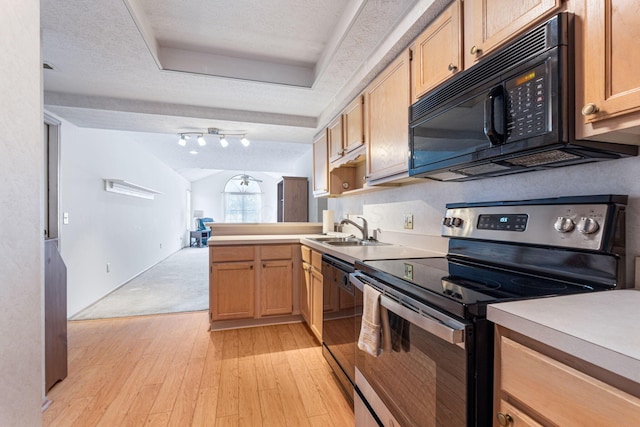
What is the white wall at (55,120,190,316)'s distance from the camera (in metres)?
3.10

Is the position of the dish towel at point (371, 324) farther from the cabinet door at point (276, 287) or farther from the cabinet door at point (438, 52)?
the cabinet door at point (276, 287)

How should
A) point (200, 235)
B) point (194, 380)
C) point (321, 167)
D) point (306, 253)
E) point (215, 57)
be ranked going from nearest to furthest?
point (194, 380) → point (215, 57) → point (306, 253) → point (321, 167) → point (200, 235)

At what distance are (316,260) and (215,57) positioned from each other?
72.7 inches

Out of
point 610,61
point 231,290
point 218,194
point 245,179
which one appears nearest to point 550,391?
point 610,61

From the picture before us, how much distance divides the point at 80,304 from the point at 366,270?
11.5 ft

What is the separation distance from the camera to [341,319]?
A: 177cm

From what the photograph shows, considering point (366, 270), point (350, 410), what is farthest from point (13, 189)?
point (350, 410)

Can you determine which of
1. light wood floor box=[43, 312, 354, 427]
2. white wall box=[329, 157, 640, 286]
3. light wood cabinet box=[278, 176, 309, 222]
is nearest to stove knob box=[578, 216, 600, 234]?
white wall box=[329, 157, 640, 286]

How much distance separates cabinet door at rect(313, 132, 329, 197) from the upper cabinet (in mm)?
2365

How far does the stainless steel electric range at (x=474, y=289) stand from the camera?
0.77m

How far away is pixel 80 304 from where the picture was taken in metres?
3.22

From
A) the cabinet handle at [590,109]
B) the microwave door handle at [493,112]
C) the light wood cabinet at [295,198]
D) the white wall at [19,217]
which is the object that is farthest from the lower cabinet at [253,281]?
the light wood cabinet at [295,198]

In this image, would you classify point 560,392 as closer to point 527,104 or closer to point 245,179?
point 527,104

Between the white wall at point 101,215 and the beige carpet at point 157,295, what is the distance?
0.48 feet
